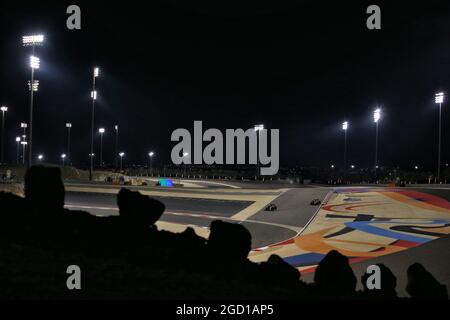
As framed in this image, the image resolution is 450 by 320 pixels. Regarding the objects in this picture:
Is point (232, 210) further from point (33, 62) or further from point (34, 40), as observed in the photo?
point (34, 40)

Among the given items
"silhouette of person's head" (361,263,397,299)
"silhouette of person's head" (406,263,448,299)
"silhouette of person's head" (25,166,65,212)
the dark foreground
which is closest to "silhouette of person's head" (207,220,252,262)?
the dark foreground

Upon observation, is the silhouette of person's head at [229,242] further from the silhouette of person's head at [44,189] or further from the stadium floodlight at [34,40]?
the stadium floodlight at [34,40]

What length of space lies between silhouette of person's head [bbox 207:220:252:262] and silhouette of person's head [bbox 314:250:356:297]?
1582 mm

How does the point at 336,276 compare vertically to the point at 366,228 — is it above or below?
above

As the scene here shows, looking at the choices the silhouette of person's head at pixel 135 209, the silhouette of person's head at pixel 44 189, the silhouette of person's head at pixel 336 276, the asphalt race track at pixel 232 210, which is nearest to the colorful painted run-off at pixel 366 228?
the asphalt race track at pixel 232 210

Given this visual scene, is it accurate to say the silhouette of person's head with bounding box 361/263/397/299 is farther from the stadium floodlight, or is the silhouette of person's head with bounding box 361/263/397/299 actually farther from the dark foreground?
the stadium floodlight

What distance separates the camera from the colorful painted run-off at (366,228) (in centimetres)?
1823

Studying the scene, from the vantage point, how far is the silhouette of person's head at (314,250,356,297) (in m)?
7.59

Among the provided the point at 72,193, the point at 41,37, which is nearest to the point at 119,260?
the point at 41,37

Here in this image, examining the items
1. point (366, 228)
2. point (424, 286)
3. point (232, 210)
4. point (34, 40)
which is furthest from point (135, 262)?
point (34, 40)

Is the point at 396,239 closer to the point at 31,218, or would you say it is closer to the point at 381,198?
the point at 381,198

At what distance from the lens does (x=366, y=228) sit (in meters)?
22.9

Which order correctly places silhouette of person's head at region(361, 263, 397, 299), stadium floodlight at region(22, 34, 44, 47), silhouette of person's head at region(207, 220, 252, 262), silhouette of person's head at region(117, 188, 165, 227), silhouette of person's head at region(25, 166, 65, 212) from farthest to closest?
stadium floodlight at region(22, 34, 44, 47), silhouette of person's head at region(25, 166, 65, 212), silhouette of person's head at region(117, 188, 165, 227), silhouette of person's head at region(207, 220, 252, 262), silhouette of person's head at region(361, 263, 397, 299)

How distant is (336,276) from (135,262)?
13.0 feet
